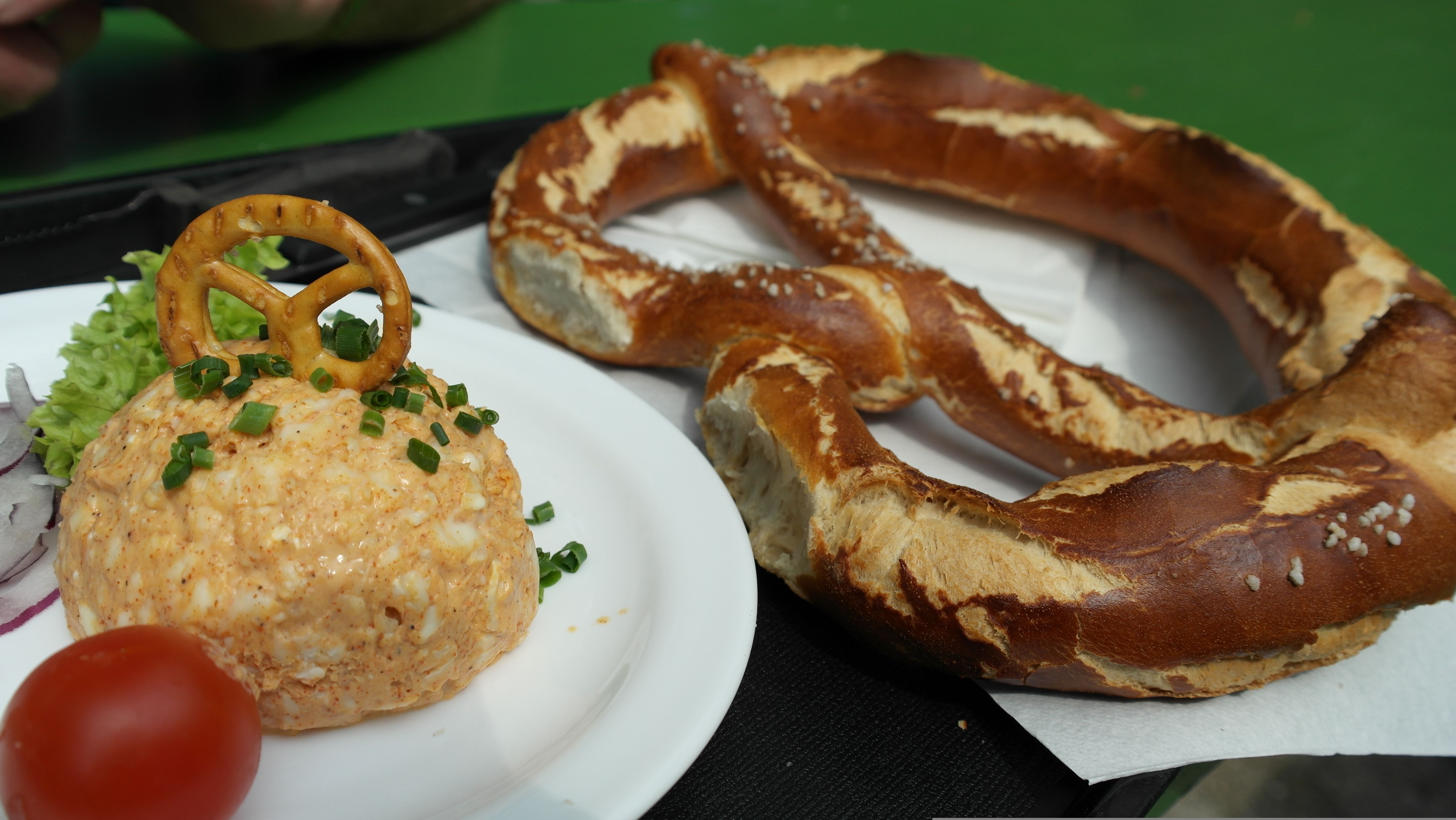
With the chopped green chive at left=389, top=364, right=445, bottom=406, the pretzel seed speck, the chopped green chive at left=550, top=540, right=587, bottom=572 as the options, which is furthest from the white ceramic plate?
the pretzel seed speck

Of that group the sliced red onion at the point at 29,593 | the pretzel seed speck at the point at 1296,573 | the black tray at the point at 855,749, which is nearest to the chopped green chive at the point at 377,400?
the sliced red onion at the point at 29,593

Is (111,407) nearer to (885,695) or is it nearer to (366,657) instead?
(366,657)

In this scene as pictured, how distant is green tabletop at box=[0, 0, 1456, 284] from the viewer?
269 cm

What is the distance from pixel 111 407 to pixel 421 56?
2.51 m

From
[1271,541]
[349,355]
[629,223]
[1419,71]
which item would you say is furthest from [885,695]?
[1419,71]

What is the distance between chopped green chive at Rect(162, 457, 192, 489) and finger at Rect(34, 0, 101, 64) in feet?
6.44

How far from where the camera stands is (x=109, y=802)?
770mm

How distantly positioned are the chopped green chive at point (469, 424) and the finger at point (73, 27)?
1.99 metres

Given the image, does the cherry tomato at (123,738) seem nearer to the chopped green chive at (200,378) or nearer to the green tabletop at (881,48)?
the chopped green chive at (200,378)

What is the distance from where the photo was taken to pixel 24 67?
2146mm

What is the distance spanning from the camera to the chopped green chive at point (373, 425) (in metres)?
1.03

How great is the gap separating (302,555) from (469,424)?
259 millimetres

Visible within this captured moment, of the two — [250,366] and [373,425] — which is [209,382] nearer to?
[250,366]

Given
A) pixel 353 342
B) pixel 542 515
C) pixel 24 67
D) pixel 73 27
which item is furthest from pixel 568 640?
pixel 73 27
